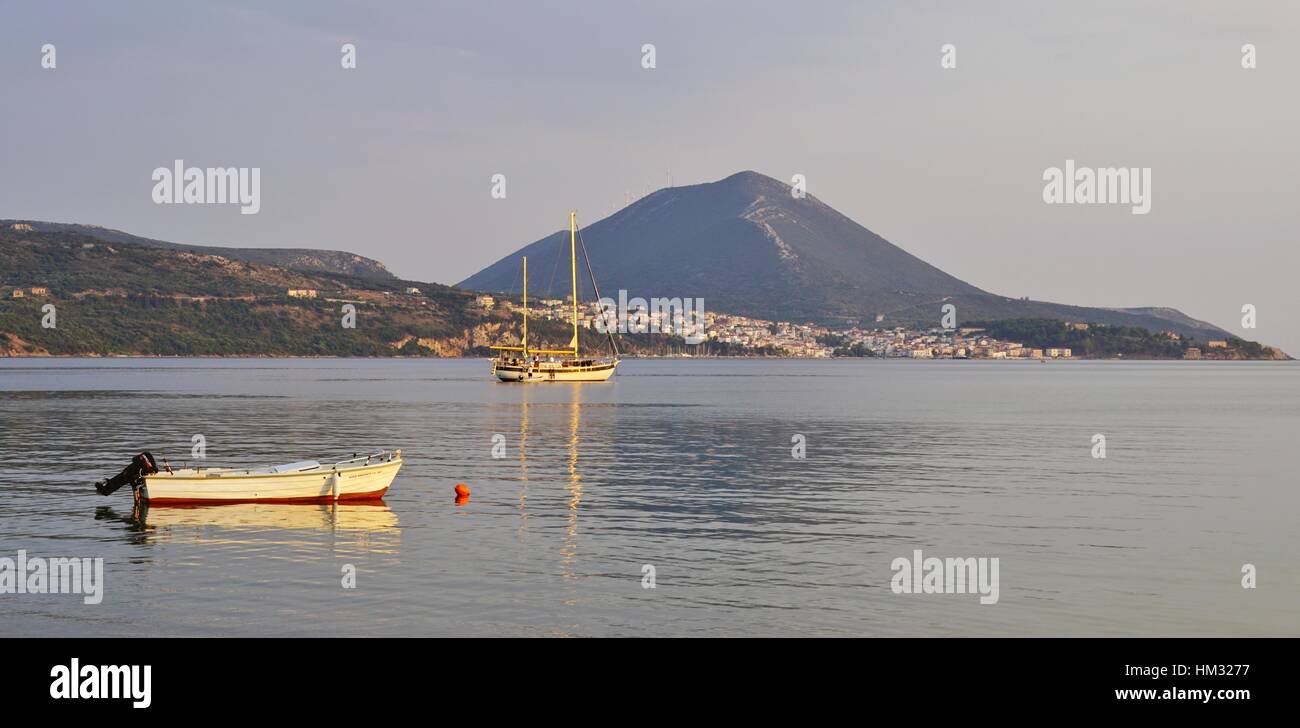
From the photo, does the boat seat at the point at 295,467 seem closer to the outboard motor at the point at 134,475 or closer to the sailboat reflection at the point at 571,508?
the outboard motor at the point at 134,475

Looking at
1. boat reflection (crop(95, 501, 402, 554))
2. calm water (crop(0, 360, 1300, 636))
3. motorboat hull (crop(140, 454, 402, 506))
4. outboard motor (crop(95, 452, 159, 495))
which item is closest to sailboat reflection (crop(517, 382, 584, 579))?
calm water (crop(0, 360, 1300, 636))

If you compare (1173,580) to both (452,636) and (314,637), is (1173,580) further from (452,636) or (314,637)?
(314,637)

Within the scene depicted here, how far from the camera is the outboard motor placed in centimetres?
4334

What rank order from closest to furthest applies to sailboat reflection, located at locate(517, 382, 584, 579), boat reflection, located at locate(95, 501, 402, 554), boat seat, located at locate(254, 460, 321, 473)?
sailboat reflection, located at locate(517, 382, 584, 579), boat reflection, located at locate(95, 501, 402, 554), boat seat, located at locate(254, 460, 321, 473)

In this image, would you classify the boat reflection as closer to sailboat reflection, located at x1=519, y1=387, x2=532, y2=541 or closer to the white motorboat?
the white motorboat

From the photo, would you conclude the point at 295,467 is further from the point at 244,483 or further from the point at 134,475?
the point at 134,475

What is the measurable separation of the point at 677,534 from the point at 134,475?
20.6 meters

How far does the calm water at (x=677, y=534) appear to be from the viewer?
26.8 m

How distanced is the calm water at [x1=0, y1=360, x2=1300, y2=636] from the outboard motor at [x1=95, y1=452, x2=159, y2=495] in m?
1.17
